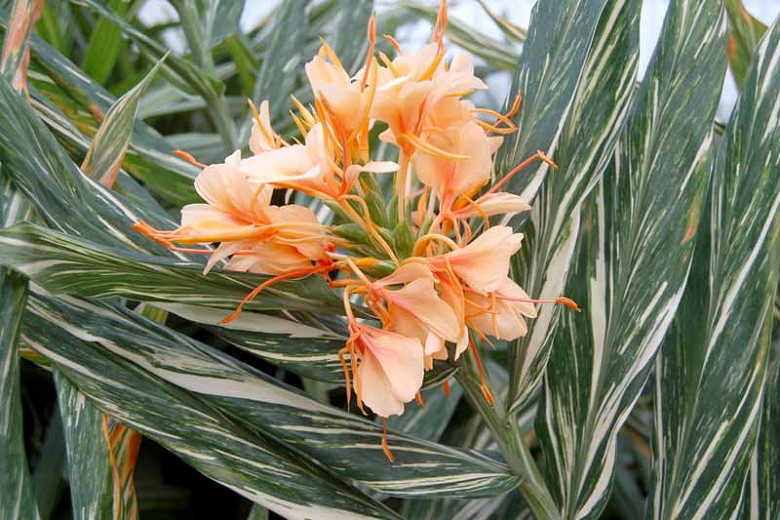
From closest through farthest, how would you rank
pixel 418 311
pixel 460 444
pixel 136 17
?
pixel 418 311 < pixel 460 444 < pixel 136 17

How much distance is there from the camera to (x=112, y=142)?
35 centimetres

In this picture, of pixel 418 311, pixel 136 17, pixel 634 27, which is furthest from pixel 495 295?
pixel 136 17

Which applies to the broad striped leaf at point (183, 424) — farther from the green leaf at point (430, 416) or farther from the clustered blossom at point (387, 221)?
the green leaf at point (430, 416)

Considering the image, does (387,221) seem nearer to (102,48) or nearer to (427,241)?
(427,241)

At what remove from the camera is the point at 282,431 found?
0.31 metres

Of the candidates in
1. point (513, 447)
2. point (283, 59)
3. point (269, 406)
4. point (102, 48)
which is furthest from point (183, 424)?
point (102, 48)

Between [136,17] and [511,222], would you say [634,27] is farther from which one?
[136,17]

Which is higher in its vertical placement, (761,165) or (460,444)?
(761,165)

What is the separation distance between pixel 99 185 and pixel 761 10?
2.89 ft

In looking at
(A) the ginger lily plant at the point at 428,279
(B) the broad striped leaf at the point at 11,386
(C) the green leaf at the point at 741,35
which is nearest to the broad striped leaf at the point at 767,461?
(A) the ginger lily plant at the point at 428,279

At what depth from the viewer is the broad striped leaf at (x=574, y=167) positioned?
337 millimetres

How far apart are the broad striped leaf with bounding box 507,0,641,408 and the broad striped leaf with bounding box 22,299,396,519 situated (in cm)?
10

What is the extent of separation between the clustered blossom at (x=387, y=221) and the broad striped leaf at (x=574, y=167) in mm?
44

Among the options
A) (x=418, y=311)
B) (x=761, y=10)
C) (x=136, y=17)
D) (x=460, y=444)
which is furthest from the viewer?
(x=761, y=10)
